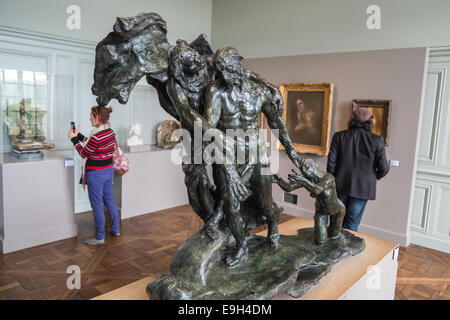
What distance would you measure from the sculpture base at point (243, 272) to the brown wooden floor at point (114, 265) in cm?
140

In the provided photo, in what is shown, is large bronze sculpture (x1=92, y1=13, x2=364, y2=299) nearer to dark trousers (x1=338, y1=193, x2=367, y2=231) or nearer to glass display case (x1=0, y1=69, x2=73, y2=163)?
dark trousers (x1=338, y1=193, x2=367, y2=231)

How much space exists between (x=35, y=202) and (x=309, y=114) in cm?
447

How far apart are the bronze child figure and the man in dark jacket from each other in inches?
42.0

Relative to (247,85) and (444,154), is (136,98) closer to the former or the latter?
(247,85)

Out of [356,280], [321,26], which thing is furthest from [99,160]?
[321,26]

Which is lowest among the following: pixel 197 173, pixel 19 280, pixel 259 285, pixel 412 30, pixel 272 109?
pixel 19 280

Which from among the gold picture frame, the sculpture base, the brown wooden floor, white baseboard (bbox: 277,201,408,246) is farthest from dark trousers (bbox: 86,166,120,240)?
white baseboard (bbox: 277,201,408,246)

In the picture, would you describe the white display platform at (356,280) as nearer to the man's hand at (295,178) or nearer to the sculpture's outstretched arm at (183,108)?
the man's hand at (295,178)

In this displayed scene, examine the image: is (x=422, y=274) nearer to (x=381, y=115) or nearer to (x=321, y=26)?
(x=381, y=115)

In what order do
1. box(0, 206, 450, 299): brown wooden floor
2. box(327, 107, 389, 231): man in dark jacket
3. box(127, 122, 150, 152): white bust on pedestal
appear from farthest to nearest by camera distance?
box(127, 122, 150, 152): white bust on pedestal < box(327, 107, 389, 231): man in dark jacket < box(0, 206, 450, 299): brown wooden floor

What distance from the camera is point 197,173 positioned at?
8.95 feet

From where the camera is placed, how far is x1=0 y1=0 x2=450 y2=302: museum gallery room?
101 inches

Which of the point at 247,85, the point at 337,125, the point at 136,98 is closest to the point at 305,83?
the point at 337,125

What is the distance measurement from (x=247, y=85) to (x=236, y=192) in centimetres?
84
